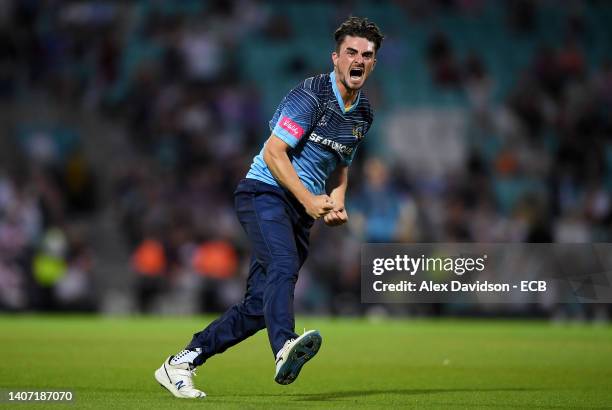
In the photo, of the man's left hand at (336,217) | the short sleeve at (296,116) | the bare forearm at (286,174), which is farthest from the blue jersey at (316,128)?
the man's left hand at (336,217)

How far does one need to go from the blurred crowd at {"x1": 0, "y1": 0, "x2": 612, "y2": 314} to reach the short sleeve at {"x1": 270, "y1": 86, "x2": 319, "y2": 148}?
10.5m

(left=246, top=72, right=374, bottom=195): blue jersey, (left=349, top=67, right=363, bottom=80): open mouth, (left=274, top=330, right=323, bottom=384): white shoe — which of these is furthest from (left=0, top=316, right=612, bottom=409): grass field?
(left=349, top=67, right=363, bottom=80): open mouth

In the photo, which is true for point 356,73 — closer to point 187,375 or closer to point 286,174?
point 286,174

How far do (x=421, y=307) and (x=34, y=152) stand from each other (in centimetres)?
747

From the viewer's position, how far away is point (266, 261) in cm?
767

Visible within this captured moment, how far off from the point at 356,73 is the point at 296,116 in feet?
1.61

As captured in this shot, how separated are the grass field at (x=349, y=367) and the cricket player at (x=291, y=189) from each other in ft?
1.53

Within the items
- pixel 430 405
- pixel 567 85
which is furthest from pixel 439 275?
pixel 567 85

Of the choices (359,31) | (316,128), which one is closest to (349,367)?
(316,128)

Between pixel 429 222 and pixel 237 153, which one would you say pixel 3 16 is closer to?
pixel 237 153

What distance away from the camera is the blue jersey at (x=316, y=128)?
24.9 ft

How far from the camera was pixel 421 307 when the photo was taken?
19.1m

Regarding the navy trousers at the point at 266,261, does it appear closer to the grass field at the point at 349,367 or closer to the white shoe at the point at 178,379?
the white shoe at the point at 178,379

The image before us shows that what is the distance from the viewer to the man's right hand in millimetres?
7387
